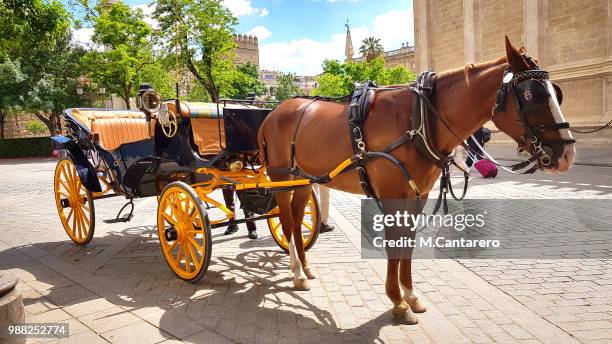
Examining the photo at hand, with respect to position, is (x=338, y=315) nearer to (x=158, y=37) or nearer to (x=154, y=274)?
(x=154, y=274)

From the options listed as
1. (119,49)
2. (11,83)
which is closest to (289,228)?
(119,49)

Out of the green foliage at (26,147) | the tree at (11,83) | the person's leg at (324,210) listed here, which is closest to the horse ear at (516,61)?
the person's leg at (324,210)

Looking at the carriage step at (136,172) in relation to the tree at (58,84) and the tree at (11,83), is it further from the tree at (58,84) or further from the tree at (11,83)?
the tree at (11,83)

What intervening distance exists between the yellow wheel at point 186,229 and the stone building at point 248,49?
78035 mm

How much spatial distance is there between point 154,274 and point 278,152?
2.05 meters

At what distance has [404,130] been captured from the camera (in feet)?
11.1

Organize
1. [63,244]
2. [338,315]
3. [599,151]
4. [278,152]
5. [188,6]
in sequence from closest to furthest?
[338,315] → [278,152] → [63,244] → [599,151] → [188,6]

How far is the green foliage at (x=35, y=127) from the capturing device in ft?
141

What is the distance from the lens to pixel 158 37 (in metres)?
31.0

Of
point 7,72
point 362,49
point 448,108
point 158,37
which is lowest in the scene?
point 448,108

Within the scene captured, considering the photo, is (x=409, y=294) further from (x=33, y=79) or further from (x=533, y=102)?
(x=33, y=79)

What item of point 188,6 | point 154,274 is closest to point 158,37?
point 188,6

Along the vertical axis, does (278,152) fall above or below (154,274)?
above

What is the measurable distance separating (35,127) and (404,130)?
49223 millimetres
